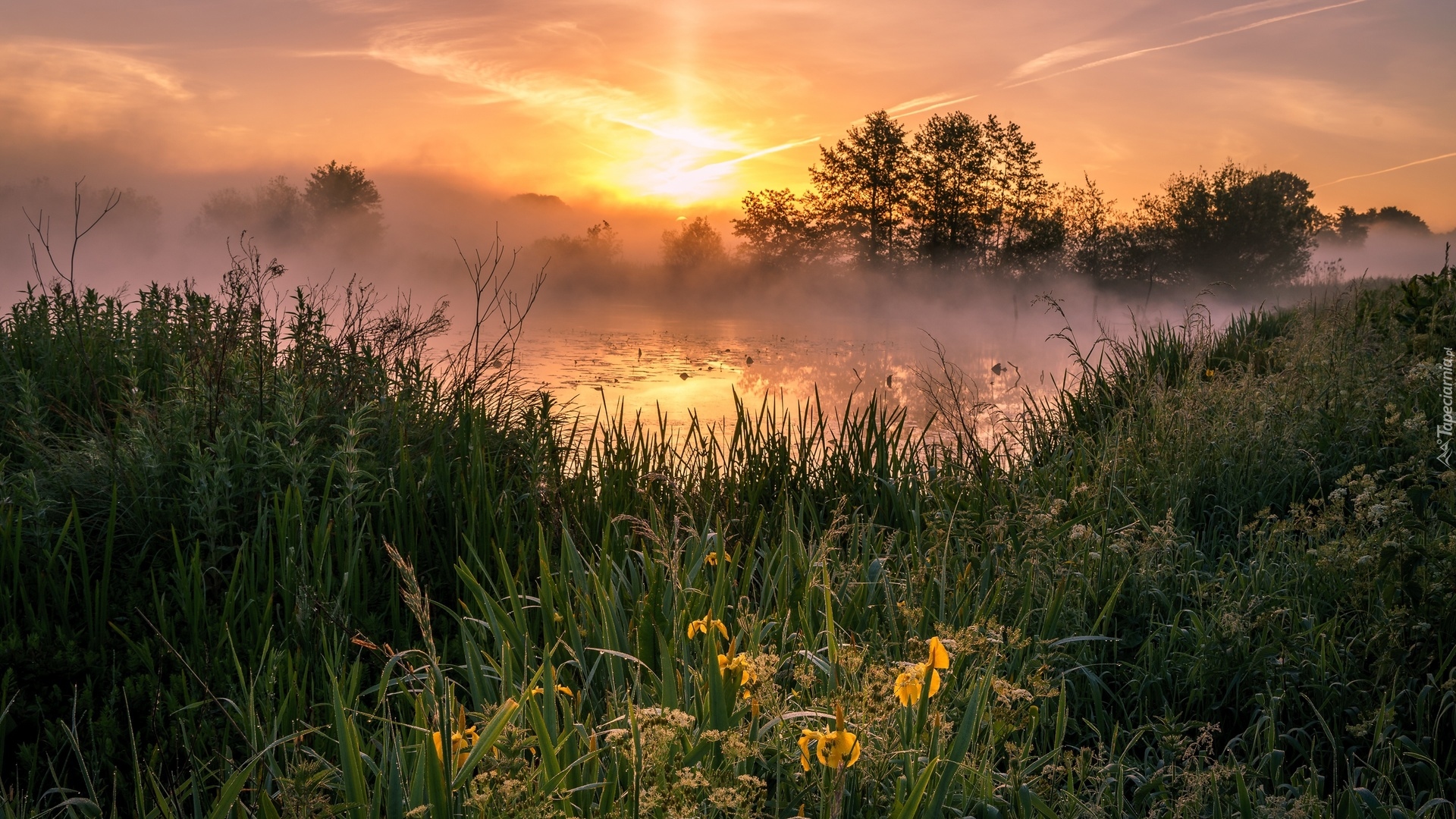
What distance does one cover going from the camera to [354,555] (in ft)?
9.92

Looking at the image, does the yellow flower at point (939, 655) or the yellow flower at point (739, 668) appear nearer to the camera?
the yellow flower at point (939, 655)

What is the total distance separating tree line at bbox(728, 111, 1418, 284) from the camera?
35.2m

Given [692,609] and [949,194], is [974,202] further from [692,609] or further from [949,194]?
[692,609]

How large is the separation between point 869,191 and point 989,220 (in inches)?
208

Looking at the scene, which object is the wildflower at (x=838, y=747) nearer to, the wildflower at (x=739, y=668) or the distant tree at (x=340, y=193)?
the wildflower at (x=739, y=668)

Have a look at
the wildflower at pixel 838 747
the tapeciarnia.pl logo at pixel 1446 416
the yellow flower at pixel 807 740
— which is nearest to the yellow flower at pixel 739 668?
the yellow flower at pixel 807 740

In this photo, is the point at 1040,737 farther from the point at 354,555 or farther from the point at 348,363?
the point at 348,363

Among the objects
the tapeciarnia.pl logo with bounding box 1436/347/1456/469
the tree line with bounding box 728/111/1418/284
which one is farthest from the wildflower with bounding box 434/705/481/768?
the tree line with bounding box 728/111/1418/284

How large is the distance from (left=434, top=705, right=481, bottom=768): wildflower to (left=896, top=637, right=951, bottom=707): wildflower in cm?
73

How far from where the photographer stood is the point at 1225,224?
39344 millimetres

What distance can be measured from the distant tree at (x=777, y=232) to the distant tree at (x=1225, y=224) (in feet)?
51.1

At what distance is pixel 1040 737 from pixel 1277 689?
725mm

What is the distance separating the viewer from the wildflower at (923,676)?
1.43 metres

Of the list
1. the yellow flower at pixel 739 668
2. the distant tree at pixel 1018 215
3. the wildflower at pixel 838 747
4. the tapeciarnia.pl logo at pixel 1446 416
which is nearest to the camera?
the wildflower at pixel 838 747
